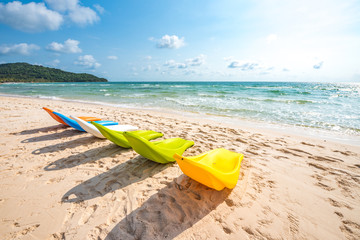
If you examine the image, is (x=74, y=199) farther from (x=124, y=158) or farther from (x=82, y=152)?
(x=82, y=152)

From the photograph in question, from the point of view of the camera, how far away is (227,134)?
531 cm

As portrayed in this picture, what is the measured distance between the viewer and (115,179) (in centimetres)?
283

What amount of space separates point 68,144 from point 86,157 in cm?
111

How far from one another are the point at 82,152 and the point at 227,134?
426cm

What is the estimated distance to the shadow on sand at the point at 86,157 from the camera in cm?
322

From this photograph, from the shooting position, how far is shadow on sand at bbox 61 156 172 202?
245 cm

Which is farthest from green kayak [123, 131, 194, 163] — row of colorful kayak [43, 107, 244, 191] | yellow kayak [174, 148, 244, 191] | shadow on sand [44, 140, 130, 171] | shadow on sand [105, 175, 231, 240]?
shadow on sand [44, 140, 130, 171]

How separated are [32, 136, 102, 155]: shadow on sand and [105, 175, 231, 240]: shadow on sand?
294 cm

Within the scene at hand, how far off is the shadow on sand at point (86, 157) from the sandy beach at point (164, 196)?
20 mm

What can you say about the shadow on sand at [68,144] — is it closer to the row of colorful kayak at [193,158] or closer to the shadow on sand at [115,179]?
the row of colorful kayak at [193,158]

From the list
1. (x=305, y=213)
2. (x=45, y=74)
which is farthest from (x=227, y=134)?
(x=45, y=74)

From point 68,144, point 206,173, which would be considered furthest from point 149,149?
point 68,144

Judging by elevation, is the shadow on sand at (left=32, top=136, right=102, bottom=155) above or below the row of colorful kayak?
below

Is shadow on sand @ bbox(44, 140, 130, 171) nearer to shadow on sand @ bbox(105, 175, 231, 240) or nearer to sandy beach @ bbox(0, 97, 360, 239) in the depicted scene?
sandy beach @ bbox(0, 97, 360, 239)
